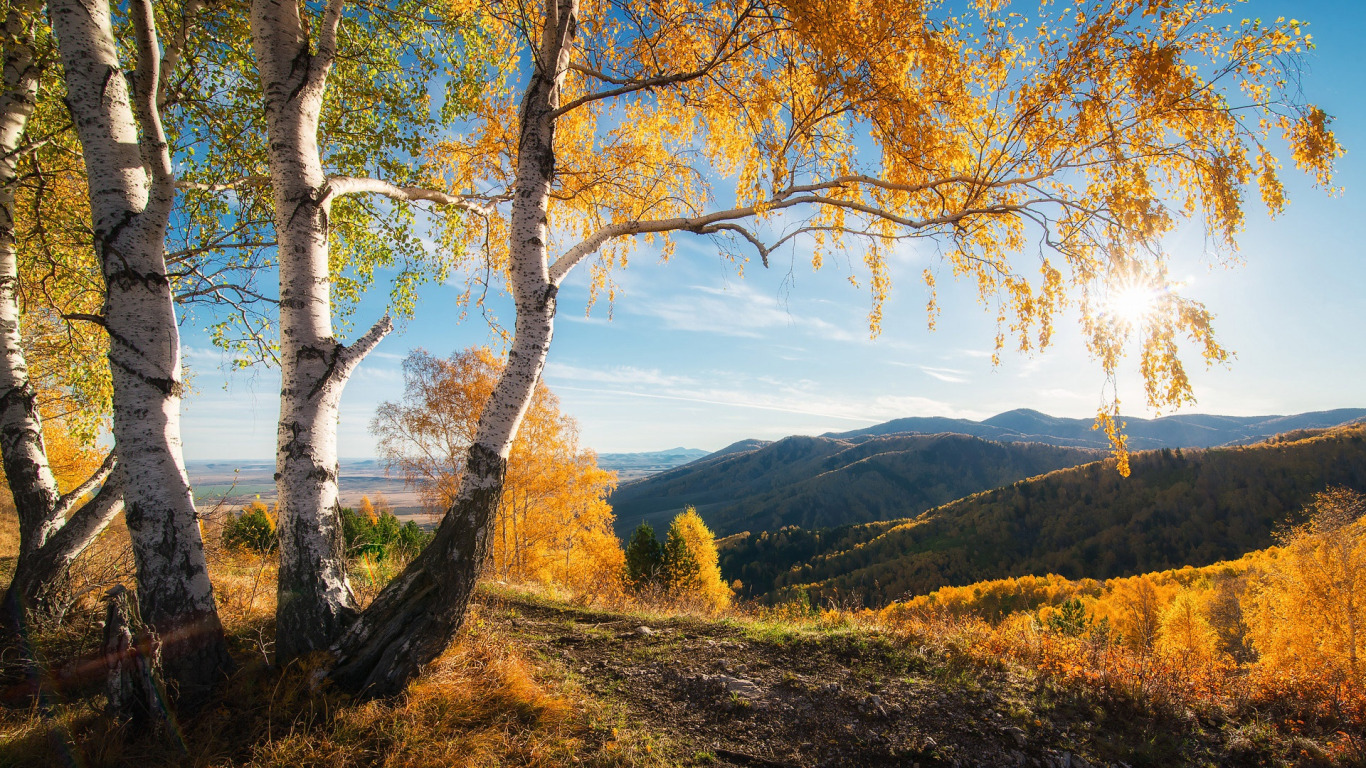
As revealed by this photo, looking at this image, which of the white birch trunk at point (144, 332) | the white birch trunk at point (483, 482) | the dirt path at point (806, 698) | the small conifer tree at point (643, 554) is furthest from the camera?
the small conifer tree at point (643, 554)

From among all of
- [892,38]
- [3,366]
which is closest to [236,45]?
[3,366]

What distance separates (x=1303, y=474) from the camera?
4218 inches

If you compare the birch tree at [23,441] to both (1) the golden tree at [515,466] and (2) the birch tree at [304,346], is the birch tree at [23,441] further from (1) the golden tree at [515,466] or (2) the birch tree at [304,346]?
(1) the golden tree at [515,466]

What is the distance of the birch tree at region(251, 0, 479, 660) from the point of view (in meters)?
3.15

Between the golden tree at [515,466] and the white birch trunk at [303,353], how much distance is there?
11.2 metres

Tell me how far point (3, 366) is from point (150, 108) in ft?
7.79

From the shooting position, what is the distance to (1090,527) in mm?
108750

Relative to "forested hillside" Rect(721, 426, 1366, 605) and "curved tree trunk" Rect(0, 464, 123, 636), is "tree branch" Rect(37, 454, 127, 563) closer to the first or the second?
"curved tree trunk" Rect(0, 464, 123, 636)

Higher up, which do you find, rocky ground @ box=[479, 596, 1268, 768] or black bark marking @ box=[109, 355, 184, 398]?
black bark marking @ box=[109, 355, 184, 398]

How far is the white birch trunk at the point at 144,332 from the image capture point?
2.93m

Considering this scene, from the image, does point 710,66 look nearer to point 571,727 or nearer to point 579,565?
point 571,727

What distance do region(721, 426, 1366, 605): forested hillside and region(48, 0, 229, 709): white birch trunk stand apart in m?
89.5

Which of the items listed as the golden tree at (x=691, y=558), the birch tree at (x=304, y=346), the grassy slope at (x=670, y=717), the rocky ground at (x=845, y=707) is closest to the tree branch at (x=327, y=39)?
the birch tree at (x=304, y=346)

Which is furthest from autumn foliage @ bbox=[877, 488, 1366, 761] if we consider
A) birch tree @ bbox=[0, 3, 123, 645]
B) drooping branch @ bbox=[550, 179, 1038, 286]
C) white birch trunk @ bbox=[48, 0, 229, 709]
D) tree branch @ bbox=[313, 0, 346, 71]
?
birch tree @ bbox=[0, 3, 123, 645]
